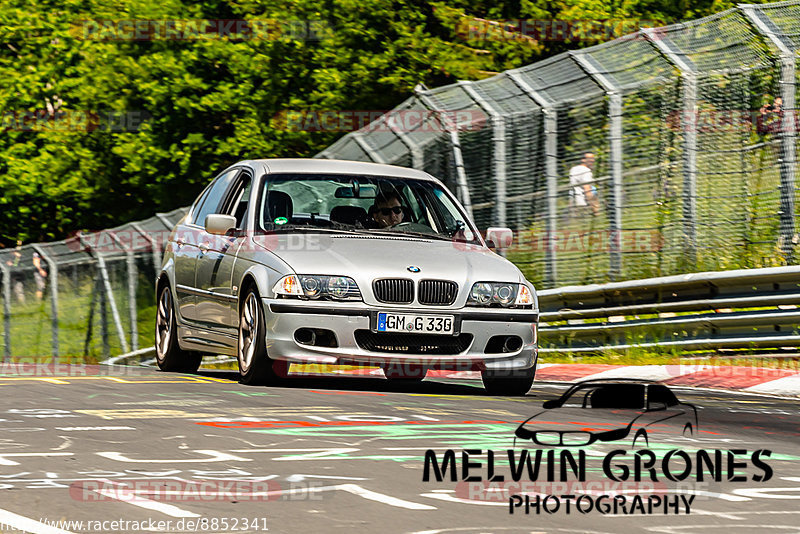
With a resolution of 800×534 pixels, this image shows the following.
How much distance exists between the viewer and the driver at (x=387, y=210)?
1198 centimetres

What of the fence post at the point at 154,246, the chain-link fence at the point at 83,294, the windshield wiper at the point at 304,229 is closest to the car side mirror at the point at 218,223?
the windshield wiper at the point at 304,229

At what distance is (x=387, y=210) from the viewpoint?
12.0m

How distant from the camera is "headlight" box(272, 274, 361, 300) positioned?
10477mm

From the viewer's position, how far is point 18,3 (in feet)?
144

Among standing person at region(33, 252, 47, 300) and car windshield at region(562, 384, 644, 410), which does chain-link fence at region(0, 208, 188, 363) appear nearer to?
standing person at region(33, 252, 47, 300)

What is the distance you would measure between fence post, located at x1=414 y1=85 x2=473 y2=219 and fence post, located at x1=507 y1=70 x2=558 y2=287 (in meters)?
1.33

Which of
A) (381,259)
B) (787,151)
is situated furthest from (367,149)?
(381,259)

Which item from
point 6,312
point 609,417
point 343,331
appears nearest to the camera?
point 609,417

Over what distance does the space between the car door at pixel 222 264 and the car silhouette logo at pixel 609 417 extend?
2652 millimetres

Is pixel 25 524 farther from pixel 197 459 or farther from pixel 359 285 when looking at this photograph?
pixel 359 285

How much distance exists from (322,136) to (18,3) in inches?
615

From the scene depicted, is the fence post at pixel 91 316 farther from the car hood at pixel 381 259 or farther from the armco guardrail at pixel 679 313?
the car hood at pixel 381 259

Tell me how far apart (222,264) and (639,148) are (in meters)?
5.21

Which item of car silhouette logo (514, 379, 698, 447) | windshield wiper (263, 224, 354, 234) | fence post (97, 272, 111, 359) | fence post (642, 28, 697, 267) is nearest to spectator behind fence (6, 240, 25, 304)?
fence post (97, 272, 111, 359)
